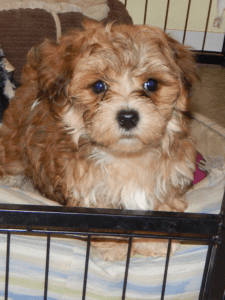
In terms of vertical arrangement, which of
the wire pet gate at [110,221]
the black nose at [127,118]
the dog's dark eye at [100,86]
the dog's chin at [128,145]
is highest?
the dog's dark eye at [100,86]

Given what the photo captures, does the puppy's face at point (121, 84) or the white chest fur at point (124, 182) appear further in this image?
the white chest fur at point (124, 182)

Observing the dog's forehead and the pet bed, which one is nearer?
the dog's forehead

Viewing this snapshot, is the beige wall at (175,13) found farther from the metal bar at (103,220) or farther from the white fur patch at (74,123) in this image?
the metal bar at (103,220)

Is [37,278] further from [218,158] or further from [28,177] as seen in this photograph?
[218,158]

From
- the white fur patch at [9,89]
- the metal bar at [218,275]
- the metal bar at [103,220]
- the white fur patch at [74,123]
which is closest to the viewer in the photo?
the metal bar at [103,220]

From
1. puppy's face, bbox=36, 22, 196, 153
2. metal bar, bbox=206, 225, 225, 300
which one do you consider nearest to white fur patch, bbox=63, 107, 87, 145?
puppy's face, bbox=36, 22, 196, 153

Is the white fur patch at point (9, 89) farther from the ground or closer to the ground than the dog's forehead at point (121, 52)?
closer to the ground

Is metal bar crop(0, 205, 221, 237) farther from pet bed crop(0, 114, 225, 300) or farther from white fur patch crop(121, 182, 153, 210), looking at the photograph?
white fur patch crop(121, 182, 153, 210)

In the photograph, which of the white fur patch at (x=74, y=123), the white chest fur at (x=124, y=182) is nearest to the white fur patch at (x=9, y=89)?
the white fur patch at (x=74, y=123)

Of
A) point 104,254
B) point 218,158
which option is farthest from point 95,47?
point 218,158

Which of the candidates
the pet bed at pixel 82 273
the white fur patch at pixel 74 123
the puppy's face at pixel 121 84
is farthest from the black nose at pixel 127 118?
the pet bed at pixel 82 273

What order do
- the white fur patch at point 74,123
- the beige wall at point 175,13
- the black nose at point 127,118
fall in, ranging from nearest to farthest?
the black nose at point 127,118 → the white fur patch at point 74,123 → the beige wall at point 175,13
